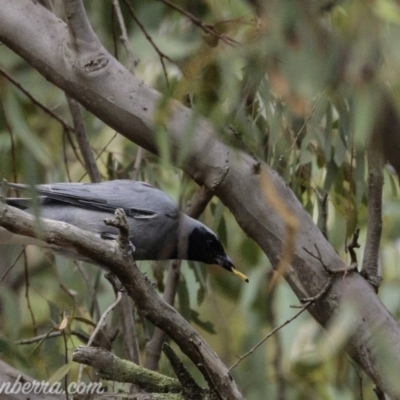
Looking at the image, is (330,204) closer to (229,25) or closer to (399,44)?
(229,25)

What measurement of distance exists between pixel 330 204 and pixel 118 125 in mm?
1153

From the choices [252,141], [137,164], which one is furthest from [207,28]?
[137,164]

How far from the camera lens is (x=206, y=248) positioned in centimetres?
300

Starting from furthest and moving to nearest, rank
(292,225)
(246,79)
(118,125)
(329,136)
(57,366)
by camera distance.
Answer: (57,366), (329,136), (118,125), (292,225), (246,79)

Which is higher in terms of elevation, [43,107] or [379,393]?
[43,107]

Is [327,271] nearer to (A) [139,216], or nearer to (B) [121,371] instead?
(B) [121,371]

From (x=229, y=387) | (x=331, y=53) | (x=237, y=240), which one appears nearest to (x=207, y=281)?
(x=237, y=240)

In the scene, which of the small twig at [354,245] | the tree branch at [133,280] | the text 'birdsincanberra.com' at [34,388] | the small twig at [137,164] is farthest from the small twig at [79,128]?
the small twig at [354,245]

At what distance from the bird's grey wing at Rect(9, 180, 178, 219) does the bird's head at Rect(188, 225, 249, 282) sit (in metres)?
0.11

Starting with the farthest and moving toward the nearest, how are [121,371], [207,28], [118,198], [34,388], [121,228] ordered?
1. [118,198]
2. [34,388]
3. [207,28]
4. [121,371]
5. [121,228]

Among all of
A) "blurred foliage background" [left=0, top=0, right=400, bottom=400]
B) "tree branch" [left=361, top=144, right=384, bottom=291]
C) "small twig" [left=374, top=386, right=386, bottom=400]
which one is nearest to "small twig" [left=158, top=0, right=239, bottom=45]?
"blurred foliage background" [left=0, top=0, right=400, bottom=400]

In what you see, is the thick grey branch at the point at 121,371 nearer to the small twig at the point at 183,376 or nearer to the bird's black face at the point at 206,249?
the small twig at the point at 183,376

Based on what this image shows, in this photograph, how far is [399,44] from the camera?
1.36 metres

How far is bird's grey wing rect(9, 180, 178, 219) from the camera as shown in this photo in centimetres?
286
